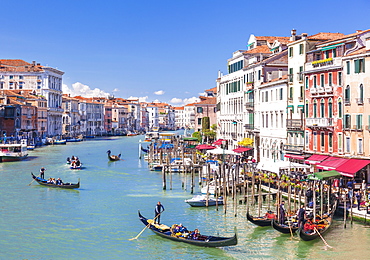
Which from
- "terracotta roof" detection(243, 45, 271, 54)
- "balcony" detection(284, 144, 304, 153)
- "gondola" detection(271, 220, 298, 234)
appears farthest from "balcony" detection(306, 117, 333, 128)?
"terracotta roof" detection(243, 45, 271, 54)

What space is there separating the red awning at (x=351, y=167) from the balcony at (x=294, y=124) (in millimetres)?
4160

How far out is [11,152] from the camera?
38719mm

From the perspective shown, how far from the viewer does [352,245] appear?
541 inches

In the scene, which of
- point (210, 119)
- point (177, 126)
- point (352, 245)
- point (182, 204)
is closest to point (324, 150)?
point (182, 204)

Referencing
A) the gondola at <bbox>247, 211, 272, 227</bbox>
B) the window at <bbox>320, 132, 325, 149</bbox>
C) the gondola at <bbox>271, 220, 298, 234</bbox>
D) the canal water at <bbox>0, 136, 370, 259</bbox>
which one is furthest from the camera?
the window at <bbox>320, 132, 325, 149</bbox>

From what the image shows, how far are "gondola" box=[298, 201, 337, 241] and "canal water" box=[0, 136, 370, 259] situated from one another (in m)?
0.19

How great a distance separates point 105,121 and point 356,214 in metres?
86.2

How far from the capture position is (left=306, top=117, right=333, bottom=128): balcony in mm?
19984

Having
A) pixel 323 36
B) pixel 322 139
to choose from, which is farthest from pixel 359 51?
pixel 323 36

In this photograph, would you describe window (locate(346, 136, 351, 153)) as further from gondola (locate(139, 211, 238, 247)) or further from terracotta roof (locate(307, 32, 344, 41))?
→ gondola (locate(139, 211, 238, 247))

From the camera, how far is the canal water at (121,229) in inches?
536

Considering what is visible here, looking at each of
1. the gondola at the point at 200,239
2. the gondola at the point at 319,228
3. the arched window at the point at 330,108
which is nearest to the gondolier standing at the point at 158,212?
the gondola at the point at 200,239

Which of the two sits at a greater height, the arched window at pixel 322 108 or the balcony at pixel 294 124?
the arched window at pixel 322 108

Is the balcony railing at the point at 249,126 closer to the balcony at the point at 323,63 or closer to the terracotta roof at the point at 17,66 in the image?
the balcony at the point at 323,63
